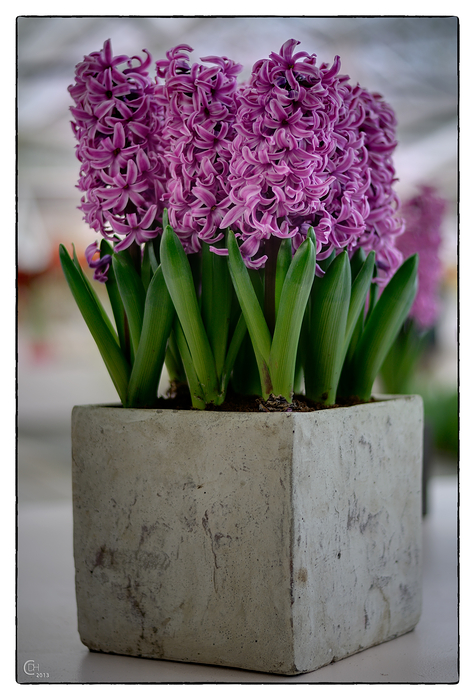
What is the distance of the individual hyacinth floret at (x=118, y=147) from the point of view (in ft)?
2.98

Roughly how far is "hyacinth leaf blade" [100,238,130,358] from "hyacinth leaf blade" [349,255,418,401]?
299 mm

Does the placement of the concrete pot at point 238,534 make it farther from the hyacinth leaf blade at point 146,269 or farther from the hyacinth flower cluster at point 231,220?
the hyacinth leaf blade at point 146,269

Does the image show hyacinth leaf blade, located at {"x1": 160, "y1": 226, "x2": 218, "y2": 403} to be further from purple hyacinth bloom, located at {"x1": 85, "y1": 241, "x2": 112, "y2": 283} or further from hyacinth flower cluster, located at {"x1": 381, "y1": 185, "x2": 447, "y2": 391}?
hyacinth flower cluster, located at {"x1": 381, "y1": 185, "x2": 447, "y2": 391}

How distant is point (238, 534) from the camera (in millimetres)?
792

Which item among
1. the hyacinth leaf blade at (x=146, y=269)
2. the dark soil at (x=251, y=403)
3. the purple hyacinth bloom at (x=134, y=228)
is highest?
the purple hyacinth bloom at (x=134, y=228)

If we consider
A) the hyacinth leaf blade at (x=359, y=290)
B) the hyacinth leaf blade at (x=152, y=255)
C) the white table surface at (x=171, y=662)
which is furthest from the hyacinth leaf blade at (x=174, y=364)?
the white table surface at (x=171, y=662)

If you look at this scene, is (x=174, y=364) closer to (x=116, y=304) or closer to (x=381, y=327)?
(x=116, y=304)

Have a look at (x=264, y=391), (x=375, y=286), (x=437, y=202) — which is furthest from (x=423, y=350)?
(x=264, y=391)

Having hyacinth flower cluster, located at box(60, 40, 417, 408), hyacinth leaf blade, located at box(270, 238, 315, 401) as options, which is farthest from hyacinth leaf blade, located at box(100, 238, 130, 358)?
hyacinth leaf blade, located at box(270, 238, 315, 401)

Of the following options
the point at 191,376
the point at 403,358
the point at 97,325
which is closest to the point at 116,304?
the point at 97,325

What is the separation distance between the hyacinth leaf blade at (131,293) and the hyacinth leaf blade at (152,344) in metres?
0.03

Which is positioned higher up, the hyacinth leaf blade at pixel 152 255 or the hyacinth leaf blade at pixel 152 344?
the hyacinth leaf blade at pixel 152 255

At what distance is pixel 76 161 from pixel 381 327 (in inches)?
25.0

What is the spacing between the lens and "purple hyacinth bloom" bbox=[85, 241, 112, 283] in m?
0.98
